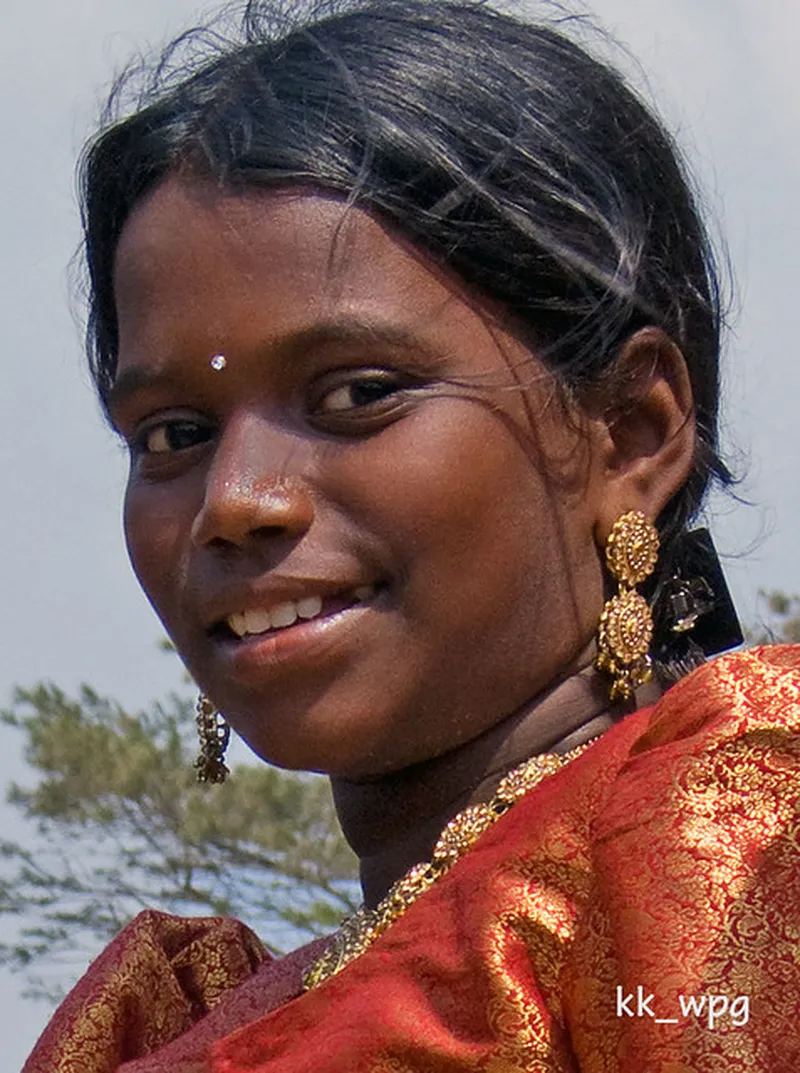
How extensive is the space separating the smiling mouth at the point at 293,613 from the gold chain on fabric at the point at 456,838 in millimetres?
219

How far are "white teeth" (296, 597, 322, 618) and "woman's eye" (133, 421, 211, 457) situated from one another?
226mm

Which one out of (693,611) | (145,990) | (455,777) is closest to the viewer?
(455,777)

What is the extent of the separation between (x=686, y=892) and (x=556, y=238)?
75cm

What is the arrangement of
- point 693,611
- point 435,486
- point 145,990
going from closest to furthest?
point 435,486 → point 693,611 → point 145,990

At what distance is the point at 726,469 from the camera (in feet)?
7.82

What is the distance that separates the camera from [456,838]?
2.02 metres

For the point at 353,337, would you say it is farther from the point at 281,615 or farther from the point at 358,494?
the point at 281,615

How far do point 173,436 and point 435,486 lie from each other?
326 mm

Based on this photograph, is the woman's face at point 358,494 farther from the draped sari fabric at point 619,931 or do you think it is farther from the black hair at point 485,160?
the draped sari fabric at point 619,931

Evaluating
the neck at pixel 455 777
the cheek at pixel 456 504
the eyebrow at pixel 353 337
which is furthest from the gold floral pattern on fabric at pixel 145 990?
the eyebrow at pixel 353 337

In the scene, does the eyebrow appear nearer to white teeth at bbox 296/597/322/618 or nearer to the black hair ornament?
white teeth at bbox 296/597/322/618

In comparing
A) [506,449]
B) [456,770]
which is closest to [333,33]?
[506,449]

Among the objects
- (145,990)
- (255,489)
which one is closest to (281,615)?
(255,489)

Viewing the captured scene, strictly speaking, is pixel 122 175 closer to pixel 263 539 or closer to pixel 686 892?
pixel 263 539
